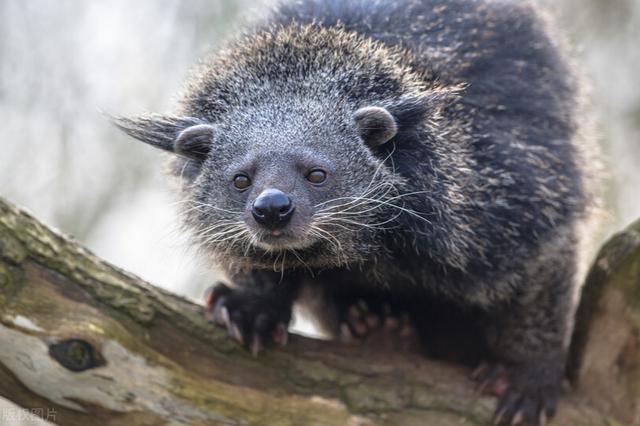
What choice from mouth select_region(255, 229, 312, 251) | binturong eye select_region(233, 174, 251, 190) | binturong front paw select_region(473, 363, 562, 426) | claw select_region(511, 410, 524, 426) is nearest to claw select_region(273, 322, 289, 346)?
mouth select_region(255, 229, 312, 251)

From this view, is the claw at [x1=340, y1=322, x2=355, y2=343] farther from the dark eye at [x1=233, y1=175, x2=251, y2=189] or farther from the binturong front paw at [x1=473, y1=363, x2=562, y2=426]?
the dark eye at [x1=233, y1=175, x2=251, y2=189]

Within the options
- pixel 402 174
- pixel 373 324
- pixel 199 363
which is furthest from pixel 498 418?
pixel 199 363

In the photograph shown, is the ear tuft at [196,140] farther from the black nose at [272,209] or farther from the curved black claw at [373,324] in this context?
the curved black claw at [373,324]

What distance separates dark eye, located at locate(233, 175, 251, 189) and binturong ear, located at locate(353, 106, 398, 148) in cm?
89

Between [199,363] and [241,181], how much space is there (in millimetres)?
1332

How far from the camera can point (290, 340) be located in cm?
716

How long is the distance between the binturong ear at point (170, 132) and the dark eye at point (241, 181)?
1.56 ft

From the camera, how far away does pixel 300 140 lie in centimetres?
634

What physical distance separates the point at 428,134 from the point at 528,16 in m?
2.11

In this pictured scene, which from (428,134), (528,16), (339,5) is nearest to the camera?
(428,134)

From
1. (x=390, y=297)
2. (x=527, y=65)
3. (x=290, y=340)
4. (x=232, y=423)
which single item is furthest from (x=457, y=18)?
(x=232, y=423)

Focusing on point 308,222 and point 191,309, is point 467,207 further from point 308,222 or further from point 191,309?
point 191,309

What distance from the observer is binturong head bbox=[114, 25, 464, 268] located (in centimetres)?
627

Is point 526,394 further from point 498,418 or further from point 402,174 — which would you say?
point 402,174
